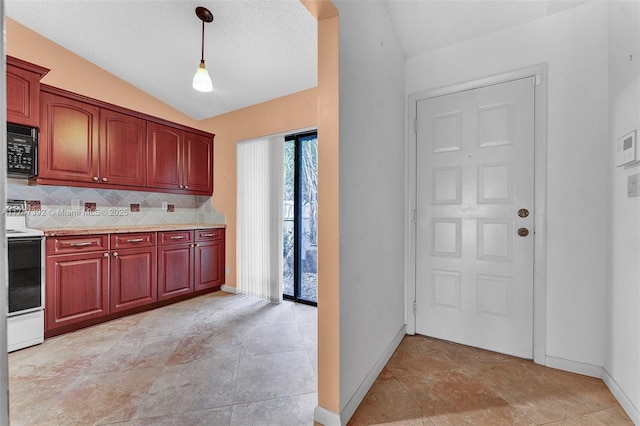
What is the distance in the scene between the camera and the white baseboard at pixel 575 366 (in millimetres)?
1776

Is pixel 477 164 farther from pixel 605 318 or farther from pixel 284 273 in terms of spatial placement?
pixel 284 273

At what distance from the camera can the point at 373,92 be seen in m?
1.75

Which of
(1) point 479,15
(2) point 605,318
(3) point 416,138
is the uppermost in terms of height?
(1) point 479,15

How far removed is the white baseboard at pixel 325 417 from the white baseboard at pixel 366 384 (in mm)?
30

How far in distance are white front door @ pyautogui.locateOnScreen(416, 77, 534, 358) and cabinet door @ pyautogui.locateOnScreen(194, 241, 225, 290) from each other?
267cm

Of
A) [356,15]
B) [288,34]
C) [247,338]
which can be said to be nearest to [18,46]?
[288,34]

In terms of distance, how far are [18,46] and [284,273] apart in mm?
3564

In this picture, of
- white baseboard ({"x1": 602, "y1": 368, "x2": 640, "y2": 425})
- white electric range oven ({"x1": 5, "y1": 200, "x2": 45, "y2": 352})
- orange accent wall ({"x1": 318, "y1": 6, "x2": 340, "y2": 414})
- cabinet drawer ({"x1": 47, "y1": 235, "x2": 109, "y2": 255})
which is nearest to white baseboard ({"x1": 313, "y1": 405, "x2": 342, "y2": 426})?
orange accent wall ({"x1": 318, "y1": 6, "x2": 340, "y2": 414})

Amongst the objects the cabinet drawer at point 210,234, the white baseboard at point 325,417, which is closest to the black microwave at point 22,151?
the cabinet drawer at point 210,234

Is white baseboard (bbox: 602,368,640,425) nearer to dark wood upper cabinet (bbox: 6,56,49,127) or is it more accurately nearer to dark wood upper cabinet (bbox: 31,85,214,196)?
dark wood upper cabinet (bbox: 31,85,214,196)

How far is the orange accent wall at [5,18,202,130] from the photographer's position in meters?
2.63

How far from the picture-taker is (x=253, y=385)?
1710mm

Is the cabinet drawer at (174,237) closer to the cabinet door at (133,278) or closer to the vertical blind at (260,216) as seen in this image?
the cabinet door at (133,278)

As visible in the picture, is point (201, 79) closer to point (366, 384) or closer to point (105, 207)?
point (105, 207)
